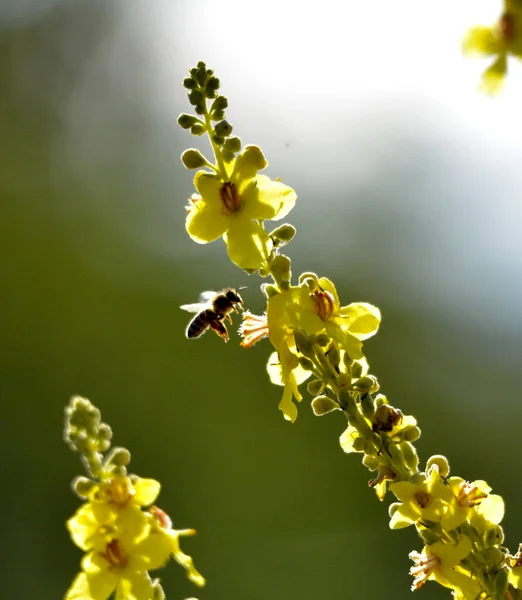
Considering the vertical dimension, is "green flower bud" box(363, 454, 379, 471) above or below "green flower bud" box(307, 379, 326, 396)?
below

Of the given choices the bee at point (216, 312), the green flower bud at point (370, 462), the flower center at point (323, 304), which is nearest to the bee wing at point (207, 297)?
the bee at point (216, 312)

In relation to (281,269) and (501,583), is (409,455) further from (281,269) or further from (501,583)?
(281,269)

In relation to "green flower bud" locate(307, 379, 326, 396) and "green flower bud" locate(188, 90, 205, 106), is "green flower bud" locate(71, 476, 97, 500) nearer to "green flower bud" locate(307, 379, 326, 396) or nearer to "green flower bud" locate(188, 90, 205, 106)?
"green flower bud" locate(307, 379, 326, 396)

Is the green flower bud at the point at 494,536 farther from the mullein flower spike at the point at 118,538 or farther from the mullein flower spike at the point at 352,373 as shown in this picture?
the mullein flower spike at the point at 118,538

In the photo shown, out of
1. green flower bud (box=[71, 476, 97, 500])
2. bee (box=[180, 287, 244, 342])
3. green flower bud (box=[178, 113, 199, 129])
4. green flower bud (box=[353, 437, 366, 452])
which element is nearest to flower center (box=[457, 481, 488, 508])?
green flower bud (box=[353, 437, 366, 452])

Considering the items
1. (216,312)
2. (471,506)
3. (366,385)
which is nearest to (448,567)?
(471,506)

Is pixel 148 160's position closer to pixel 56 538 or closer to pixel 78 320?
pixel 78 320

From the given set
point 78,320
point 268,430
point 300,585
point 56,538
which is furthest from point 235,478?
point 78,320
